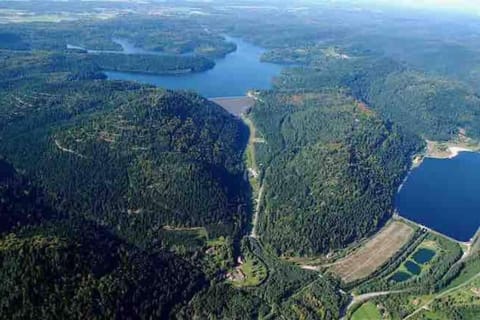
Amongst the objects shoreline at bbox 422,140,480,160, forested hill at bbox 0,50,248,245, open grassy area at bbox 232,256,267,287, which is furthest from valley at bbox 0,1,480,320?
shoreline at bbox 422,140,480,160

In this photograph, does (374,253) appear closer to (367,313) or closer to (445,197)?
(367,313)

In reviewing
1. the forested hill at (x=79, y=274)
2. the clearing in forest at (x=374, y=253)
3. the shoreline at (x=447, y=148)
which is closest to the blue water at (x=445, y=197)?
the shoreline at (x=447, y=148)

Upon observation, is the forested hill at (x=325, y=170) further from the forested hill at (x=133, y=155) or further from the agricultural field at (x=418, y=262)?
the agricultural field at (x=418, y=262)

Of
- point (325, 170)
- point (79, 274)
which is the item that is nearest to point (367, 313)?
point (325, 170)

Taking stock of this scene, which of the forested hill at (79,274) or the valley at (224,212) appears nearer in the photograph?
the forested hill at (79,274)

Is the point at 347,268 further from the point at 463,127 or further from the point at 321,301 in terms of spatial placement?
the point at 463,127

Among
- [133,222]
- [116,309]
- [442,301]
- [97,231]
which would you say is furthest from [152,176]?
[442,301]
